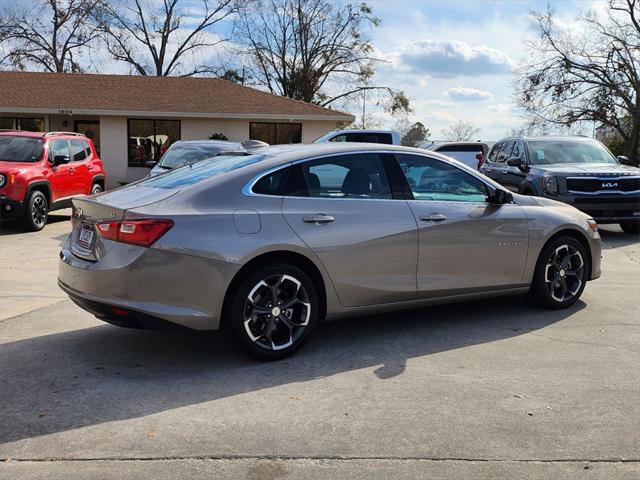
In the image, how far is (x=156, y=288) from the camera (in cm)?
430

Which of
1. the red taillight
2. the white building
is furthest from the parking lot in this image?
the white building

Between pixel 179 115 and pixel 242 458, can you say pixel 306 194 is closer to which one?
pixel 242 458

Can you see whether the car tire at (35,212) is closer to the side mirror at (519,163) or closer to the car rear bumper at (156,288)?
the car rear bumper at (156,288)

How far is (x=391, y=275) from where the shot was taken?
5.20m

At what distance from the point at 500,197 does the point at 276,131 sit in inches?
845

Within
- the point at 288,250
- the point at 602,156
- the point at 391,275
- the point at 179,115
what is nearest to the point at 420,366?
the point at 391,275

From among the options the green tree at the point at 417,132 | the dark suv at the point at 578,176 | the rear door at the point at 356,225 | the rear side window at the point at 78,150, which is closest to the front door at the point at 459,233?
the rear door at the point at 356,225

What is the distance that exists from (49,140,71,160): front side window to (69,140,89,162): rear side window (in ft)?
0.66

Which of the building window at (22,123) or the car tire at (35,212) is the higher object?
the building window at (22,123)

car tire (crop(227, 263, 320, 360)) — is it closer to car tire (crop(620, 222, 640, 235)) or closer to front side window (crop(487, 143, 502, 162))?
car tire (crop(620, 222, 640, 235))

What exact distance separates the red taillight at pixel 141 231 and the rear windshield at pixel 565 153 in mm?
9607

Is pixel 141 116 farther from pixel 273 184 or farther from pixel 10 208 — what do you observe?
pixel 273 184

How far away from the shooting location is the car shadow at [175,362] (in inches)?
154

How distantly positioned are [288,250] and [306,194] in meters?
0.52
